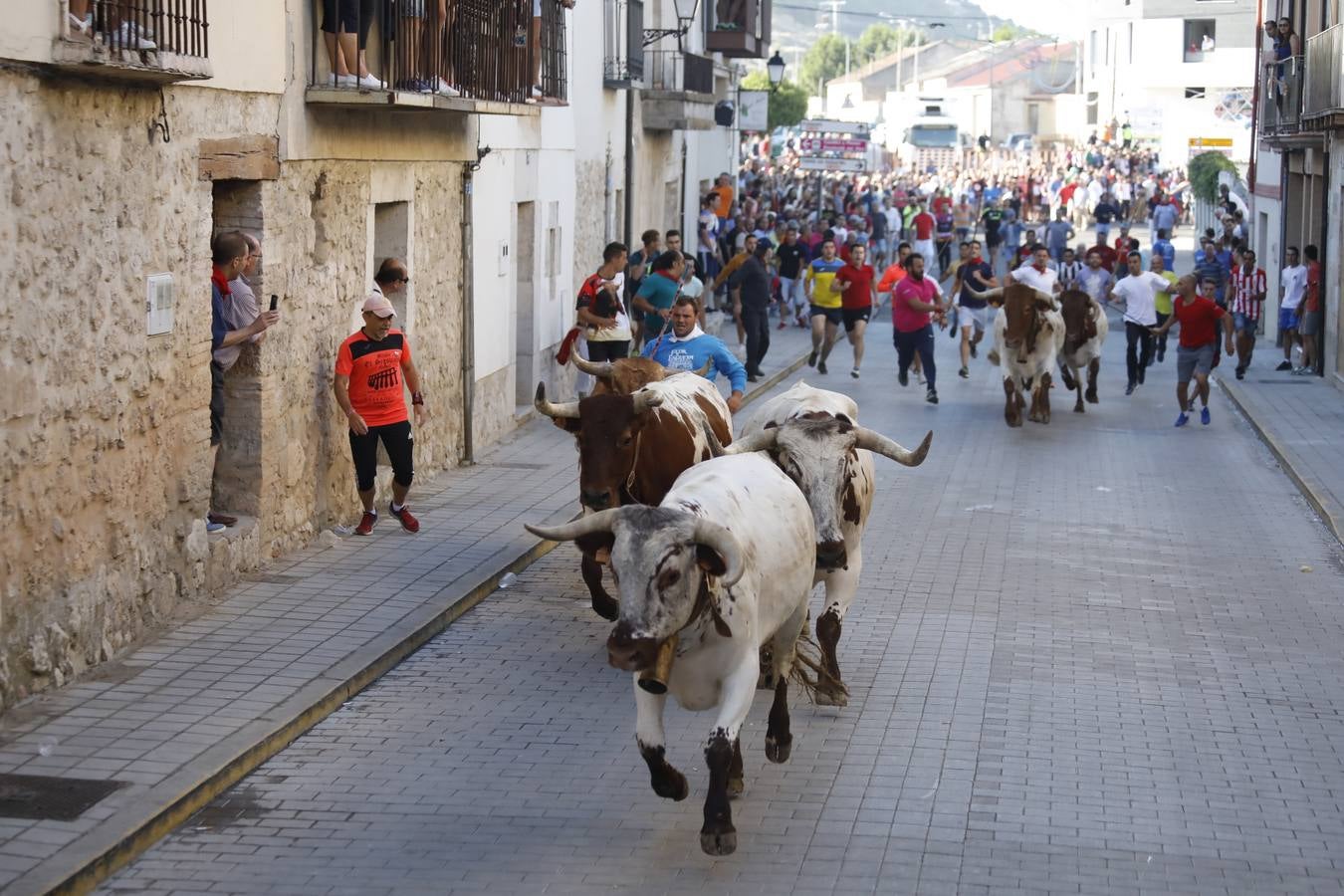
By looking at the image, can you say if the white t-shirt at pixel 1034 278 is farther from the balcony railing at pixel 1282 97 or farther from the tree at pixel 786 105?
the tree at pixel 786 105

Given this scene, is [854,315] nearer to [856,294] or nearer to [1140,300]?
[856,294]

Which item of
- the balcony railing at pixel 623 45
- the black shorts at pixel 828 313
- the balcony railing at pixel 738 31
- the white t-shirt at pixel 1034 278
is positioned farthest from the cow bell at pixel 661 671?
the balcony railing at pixel 738 31

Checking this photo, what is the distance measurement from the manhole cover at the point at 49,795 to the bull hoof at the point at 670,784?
7.17ft

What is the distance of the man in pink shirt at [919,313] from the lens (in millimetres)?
22625

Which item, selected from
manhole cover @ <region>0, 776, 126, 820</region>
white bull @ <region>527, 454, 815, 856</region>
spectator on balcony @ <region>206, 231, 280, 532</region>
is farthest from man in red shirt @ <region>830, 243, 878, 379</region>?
manhole cover @ <region>0, 776, 126, 820</region>

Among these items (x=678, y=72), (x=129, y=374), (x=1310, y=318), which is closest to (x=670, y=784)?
(x=129, y=374)

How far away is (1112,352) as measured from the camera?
30344 mm

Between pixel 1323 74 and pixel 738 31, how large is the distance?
40.8ft

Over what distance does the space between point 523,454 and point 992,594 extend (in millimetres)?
6640

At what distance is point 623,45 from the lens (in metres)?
26.4

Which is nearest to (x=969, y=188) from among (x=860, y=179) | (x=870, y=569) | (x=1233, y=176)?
(x=860, y=179)

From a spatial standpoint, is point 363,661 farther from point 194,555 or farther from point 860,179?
point 860,179

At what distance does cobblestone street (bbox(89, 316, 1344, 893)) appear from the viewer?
7.25 meters

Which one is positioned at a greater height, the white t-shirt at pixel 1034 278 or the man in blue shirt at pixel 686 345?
the white t-shirt at pixel 1034 278
